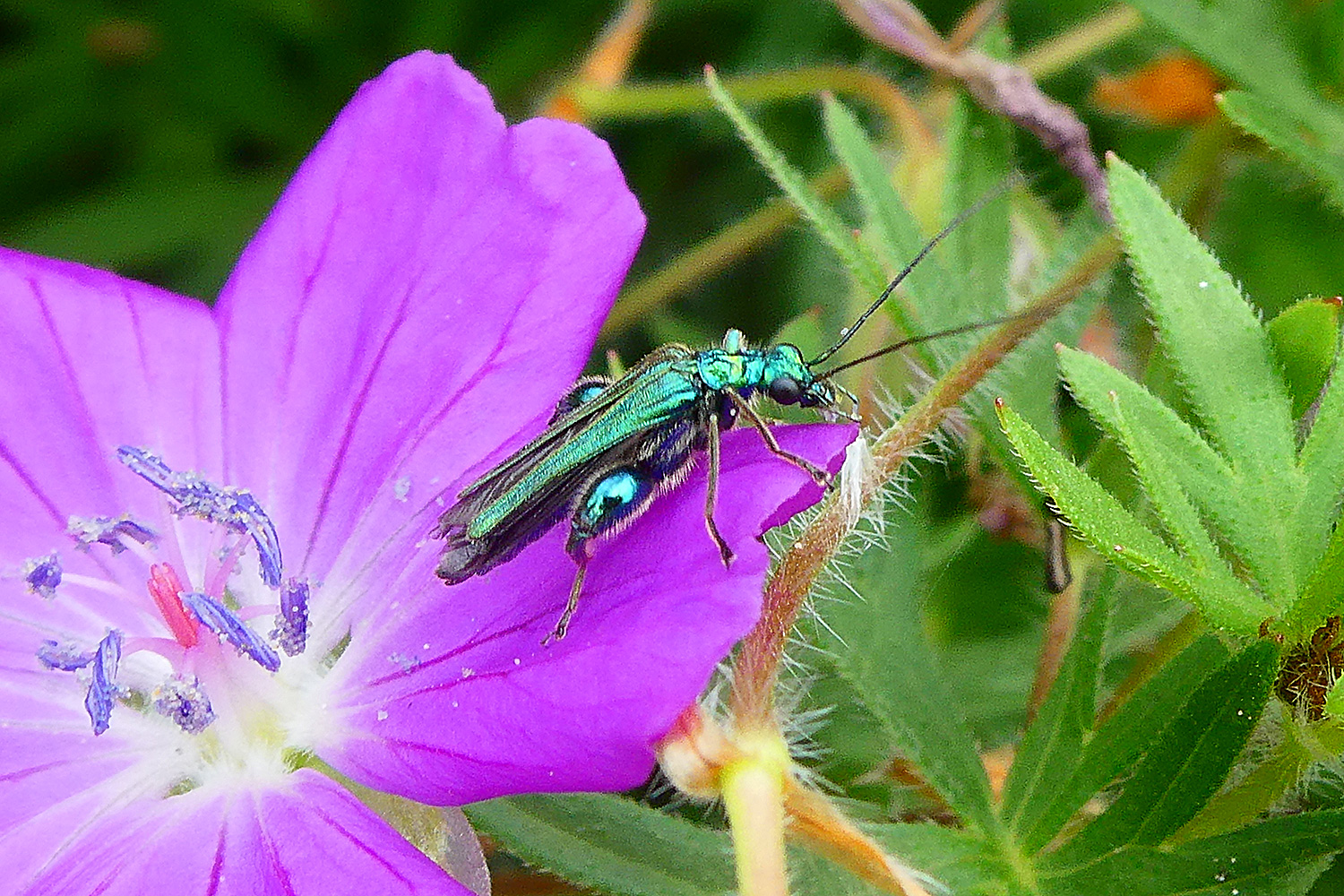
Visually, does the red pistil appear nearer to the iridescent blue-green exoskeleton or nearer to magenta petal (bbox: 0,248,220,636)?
magenta petal (bbox: 0,248,220,636)

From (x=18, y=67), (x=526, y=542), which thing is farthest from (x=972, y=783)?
(x=18, y=67)

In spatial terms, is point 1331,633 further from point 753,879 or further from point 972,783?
point 753,879

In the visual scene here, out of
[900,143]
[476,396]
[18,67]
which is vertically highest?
[18,67]

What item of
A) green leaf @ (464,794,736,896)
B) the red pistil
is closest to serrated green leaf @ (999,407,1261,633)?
green leaf @ (464,794,736,896)

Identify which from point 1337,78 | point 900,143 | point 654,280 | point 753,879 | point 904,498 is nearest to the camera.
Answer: point 753,879

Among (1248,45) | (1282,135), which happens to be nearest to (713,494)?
(1282,135)

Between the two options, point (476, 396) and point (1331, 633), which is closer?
point (1331, 633)

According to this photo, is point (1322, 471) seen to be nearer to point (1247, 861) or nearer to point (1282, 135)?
point (1247, 861)

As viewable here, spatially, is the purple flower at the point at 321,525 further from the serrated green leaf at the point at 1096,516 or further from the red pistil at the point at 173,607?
the serrated green leaf at the point at 1096,516

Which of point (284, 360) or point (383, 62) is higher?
point (383, 62)
